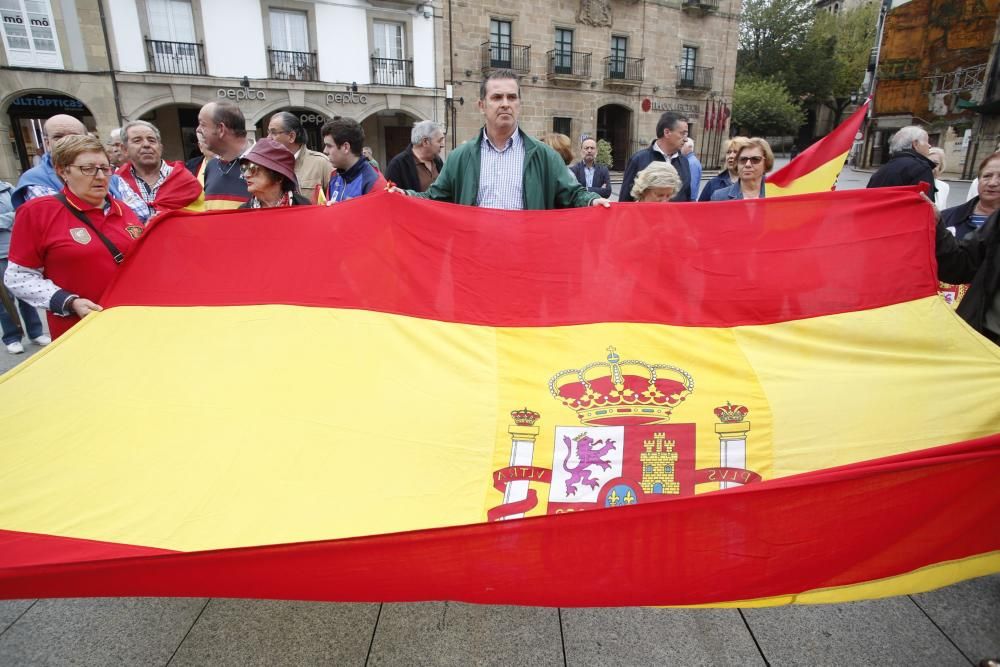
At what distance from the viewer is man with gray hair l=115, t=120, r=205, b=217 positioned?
3.58 m

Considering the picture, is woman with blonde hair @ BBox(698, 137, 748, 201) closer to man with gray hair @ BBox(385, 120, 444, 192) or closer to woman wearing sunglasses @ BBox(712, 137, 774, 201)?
woman wearing sunglasses @ BBox(712, 137, 774, 201)

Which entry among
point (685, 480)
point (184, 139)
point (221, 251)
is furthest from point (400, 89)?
point (685, 480)

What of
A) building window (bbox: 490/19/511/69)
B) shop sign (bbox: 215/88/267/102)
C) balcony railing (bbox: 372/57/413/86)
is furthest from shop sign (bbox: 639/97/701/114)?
shop sign (bbox: 215/88/267/102)

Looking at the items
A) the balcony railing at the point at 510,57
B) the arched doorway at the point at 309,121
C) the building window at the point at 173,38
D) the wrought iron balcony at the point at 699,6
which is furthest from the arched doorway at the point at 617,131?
the building window at the point at 173,38

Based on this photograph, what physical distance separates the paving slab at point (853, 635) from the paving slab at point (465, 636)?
2.53ft

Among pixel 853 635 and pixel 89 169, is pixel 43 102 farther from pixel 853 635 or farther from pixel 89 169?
pixel 853 635

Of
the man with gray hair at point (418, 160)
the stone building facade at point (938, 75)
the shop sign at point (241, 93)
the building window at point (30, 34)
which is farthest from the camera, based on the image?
the stone building facade at point (938, 75)

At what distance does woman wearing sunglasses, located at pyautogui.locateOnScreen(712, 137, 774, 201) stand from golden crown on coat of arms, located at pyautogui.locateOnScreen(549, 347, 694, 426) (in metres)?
2.05

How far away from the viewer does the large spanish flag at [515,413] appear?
157 cm

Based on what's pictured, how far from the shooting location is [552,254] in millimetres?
2510

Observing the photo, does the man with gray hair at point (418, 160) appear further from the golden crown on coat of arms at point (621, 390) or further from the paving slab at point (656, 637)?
the paving slab at point (656, 637)

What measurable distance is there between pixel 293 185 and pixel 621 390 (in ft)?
6.78

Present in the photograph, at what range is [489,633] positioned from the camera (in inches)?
80.4

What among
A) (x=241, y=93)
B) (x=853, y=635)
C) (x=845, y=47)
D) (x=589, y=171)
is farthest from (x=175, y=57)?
(x=845, y=47)
